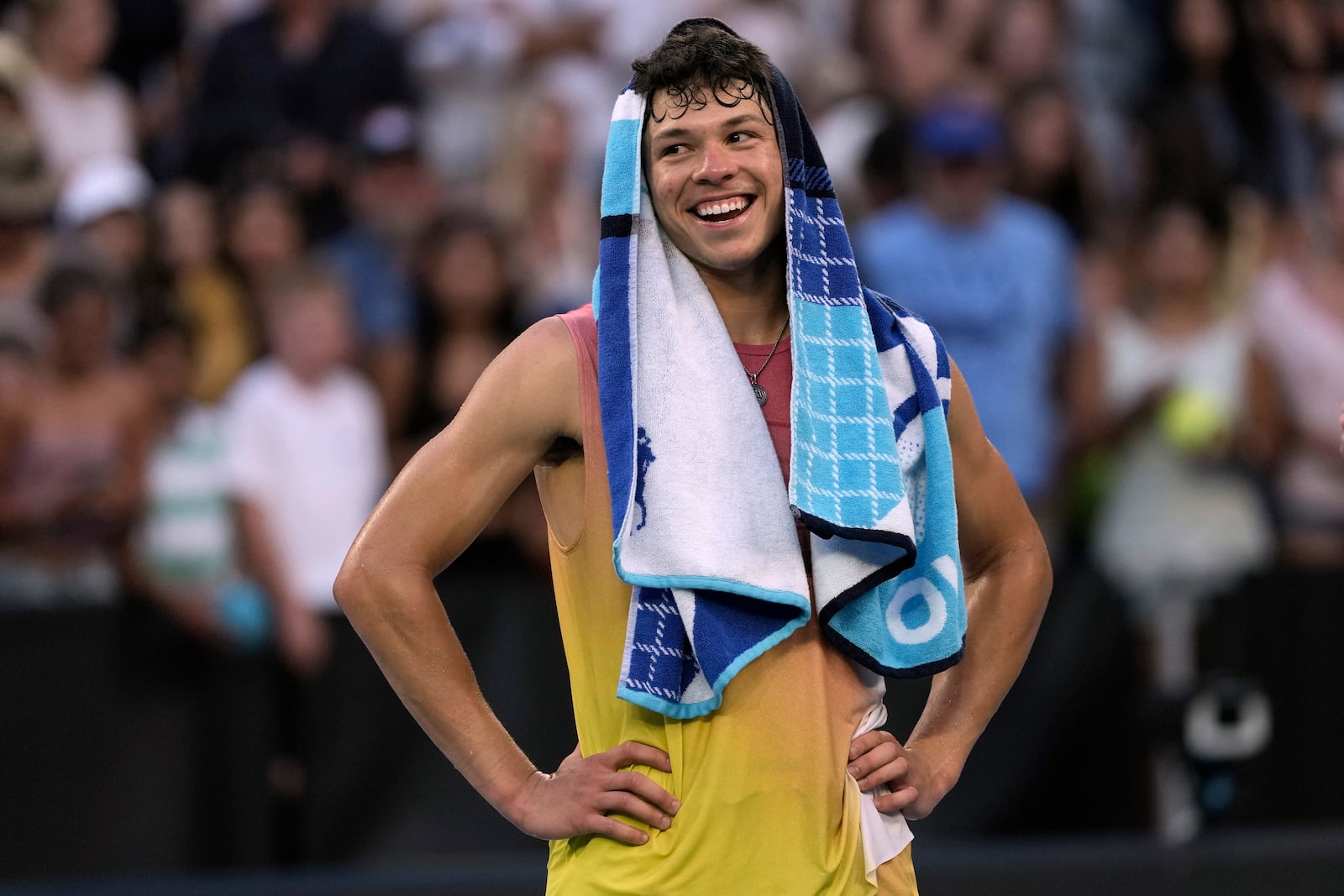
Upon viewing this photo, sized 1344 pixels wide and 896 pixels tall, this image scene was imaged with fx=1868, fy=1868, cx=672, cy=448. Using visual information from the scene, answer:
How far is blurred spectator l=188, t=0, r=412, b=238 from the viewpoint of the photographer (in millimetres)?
7059

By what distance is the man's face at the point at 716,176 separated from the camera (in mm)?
2693

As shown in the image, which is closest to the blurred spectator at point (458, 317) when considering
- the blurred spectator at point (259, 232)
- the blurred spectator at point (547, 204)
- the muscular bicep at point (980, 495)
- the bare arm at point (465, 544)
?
the blurred spectator at point (547, 204)

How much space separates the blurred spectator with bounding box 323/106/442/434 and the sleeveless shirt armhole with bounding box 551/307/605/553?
3306 millimetres

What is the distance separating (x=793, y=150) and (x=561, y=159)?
4.35 m

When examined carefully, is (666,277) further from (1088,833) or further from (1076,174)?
(1076,174)

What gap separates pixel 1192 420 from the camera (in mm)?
5883

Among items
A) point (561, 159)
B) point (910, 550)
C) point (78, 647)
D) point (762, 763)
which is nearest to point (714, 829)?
point (762, 763)

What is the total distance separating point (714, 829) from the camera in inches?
105

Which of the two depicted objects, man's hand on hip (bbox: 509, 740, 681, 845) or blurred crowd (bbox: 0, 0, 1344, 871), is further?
blurred crowd (bbox: 0, 0, 1344, 871)

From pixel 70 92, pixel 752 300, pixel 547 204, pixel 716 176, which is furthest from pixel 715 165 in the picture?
pixel 70 92

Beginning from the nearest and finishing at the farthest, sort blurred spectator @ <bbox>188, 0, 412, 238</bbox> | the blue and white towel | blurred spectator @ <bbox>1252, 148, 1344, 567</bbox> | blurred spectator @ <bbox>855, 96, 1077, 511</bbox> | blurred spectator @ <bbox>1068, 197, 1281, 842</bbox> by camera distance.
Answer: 1. the blue and white towel
2. blurred spectator @ <bbox>1068, 197, 1281, 842</bbox>
3. blurred spectator @ <bbox>855, 96, 1077, 511</bbox>
4. blurred spectator @ <bbox>1252, 148, 1344, 567</bbox>
5. blurred spectator @ <bbox>188, 0, 412, 238</bbox>

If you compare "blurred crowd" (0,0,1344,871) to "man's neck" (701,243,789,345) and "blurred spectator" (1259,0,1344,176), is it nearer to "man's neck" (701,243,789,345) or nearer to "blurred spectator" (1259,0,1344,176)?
"blurred spectator" (1259,0,1344,176)

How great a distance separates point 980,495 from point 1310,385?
3.61 meters

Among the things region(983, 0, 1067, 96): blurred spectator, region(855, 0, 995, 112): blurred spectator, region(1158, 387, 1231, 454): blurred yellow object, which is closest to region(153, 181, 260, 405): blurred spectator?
region(855, 0, 995, 112): blurred spectator
